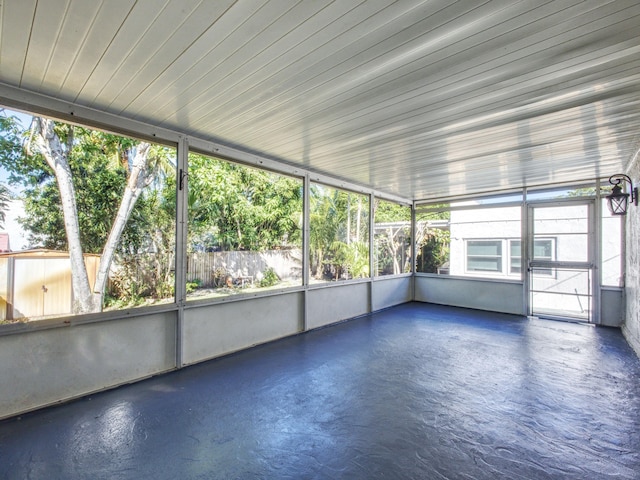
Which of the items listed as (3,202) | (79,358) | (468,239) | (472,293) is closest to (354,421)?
(79,358)

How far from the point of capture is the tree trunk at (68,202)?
9.49ft

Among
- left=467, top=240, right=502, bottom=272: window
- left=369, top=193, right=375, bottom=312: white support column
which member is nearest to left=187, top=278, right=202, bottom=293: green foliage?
left=369, top=193, right=375, bottom=312: white support column

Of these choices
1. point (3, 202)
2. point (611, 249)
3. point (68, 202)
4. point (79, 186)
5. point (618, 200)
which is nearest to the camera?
point (3, 202)

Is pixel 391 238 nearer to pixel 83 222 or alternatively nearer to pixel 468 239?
pixel 468 239

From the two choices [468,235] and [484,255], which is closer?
[484,255]

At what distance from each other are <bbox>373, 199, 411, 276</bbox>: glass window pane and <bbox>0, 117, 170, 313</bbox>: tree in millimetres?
4467

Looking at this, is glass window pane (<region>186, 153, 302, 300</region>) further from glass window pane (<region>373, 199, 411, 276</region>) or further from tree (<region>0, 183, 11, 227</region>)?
glass window pane (<region>373, 199, 411, 276</region>)

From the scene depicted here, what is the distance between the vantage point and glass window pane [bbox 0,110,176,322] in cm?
257

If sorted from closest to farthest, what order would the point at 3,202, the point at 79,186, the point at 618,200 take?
the point at 3,202 → the point at 79,186 → the point at 618,200

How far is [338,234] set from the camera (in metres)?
6.13

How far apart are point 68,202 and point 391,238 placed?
19.6 feet

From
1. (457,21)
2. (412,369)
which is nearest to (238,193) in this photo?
(412,369)

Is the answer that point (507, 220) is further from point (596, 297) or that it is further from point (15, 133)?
point (15, 133)

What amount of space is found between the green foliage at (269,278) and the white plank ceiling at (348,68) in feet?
6.49
